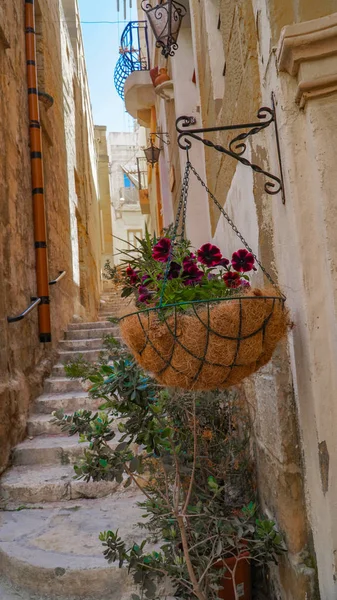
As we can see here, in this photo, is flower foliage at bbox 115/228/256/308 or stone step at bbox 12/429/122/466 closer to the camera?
flower foliage at bbox 115/228/256/308

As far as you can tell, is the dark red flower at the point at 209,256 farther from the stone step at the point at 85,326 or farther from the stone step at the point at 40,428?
the stone step at the point at 85,326

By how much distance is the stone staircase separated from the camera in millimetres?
2482

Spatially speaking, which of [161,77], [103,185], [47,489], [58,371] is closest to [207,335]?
[47,489]

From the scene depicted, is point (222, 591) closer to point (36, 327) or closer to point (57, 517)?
point (57, 517)

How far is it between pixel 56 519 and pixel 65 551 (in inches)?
20.3

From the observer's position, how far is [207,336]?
153cm

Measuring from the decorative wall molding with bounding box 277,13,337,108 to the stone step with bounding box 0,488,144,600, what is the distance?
7.52 feet

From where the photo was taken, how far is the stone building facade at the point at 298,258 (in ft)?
5.48

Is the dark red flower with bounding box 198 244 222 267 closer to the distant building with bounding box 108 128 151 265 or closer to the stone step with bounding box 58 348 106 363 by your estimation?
the stone step with bounding box 58 348 106 363

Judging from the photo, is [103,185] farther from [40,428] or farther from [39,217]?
[40,428]

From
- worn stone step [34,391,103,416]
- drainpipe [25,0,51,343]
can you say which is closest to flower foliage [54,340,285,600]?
worn stone step [34,391,103,416]

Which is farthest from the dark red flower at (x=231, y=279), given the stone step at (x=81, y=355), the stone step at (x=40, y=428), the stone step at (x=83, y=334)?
the stone step at (x=83, y=334)

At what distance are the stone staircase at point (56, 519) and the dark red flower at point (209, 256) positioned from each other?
4.63 feet

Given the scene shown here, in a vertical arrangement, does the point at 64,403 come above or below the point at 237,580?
above
